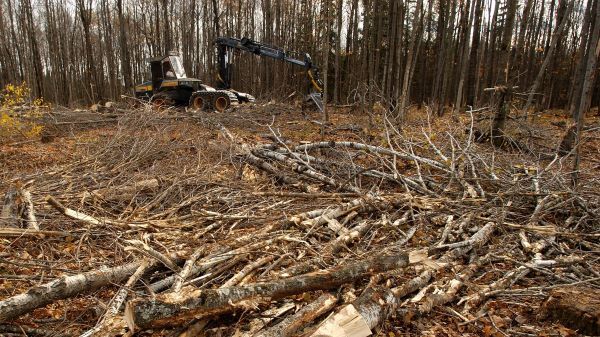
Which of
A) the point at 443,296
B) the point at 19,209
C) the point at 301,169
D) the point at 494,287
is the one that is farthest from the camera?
the point at 301,169

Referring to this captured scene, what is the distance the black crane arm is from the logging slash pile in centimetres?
981

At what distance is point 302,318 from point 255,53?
1513 cm

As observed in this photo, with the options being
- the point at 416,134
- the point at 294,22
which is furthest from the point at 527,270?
the point at 294,22

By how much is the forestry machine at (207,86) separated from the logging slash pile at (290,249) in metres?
8.93

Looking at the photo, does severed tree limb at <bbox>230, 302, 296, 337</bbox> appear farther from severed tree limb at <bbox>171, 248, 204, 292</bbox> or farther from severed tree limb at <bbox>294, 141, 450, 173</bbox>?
severed tree limb at <bbox>294, 141, 450, 173</bbox>

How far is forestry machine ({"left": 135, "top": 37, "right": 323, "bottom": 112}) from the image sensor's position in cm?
1585

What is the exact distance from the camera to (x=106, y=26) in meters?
28.5

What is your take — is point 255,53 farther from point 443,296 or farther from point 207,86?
point 443,296

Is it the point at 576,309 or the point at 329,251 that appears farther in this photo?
the point at 329,251

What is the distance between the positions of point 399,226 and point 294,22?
25.4m

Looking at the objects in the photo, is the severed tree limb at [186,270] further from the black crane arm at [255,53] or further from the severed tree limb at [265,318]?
the black crane arm at [255,53]

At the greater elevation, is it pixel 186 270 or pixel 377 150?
pixel 377 150

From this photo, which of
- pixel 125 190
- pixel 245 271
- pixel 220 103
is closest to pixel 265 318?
pixel 245 271

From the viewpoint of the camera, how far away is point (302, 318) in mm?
2516
